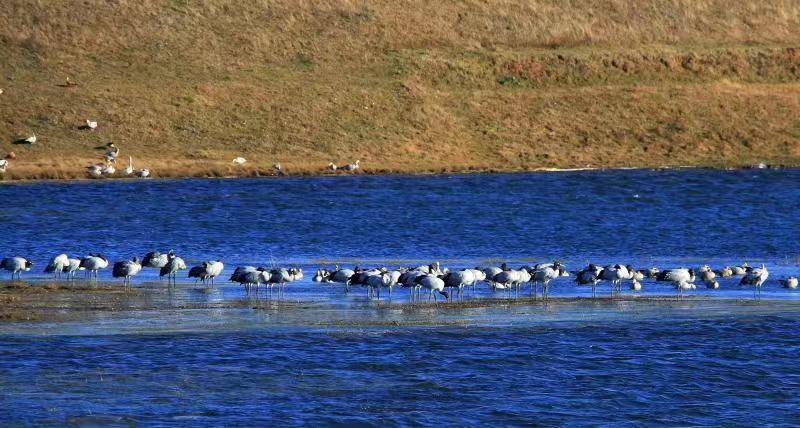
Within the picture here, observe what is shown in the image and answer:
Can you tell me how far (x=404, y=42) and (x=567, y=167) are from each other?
23.5m

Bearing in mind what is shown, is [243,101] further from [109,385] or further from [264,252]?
[109,385]

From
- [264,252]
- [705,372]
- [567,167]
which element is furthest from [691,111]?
[705,372]

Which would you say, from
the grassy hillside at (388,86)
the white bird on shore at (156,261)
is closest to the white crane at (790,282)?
the white bird on shore at (156,261)

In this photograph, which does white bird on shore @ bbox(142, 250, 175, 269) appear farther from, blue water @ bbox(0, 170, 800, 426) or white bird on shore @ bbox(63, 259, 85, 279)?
white bird on shore @ bbox(63, 259, 85, 279)

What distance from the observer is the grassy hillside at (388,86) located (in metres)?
77.7

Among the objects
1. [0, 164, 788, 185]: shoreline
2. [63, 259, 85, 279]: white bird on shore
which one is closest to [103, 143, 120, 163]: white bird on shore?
[0, 164, 788, 185]: shoreline

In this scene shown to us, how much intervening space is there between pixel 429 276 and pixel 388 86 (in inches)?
2394

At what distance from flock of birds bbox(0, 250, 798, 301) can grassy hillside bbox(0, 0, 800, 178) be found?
3618 centimetres

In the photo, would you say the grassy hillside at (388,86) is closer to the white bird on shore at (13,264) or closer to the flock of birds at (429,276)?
the white bird on shore at (13,264)

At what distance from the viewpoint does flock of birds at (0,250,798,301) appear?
2919 centimetres

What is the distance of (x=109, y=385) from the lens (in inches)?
795

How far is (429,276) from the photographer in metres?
28.4

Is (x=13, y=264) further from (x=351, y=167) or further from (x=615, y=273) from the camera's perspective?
(x=351, y=167)

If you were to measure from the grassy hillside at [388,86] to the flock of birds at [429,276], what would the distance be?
36.2 m
